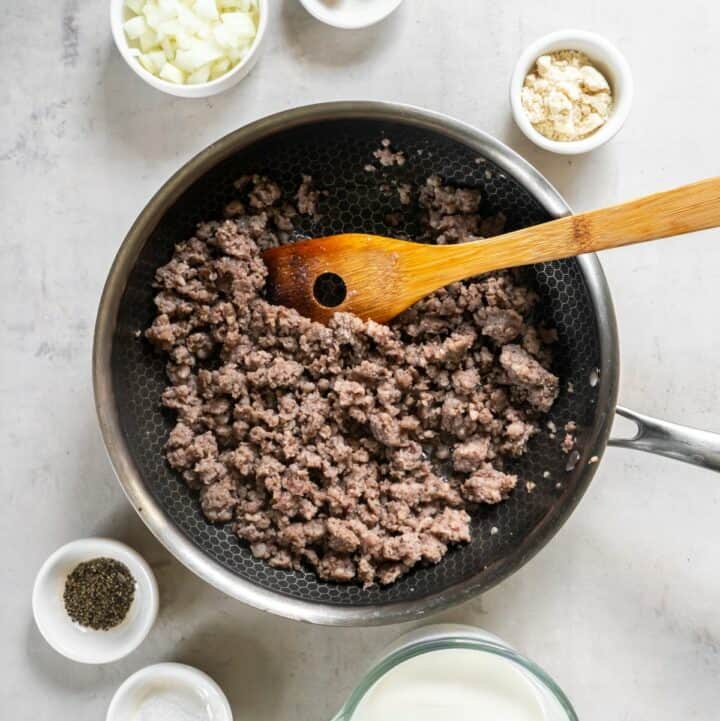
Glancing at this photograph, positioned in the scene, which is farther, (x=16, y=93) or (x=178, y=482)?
(x=16, y=93)

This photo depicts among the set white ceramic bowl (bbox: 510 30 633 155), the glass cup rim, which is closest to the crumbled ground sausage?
white ceramic bowl (bbox: 510 30 633 155)

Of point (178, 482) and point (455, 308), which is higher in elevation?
point (455, 308)

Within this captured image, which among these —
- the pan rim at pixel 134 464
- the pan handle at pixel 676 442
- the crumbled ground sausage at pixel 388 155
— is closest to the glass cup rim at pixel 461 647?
the pan rim at pixel 134 464

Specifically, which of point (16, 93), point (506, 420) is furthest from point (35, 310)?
point (506, 420)

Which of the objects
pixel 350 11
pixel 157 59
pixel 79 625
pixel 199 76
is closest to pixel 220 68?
pixel 199 76

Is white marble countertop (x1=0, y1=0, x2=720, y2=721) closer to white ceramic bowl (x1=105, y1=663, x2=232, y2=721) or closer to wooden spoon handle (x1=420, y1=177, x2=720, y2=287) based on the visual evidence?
white ceramic bowl (x1=105, y1=663, x2=232, y2=721)

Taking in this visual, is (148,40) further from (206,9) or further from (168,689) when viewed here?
(168,689)

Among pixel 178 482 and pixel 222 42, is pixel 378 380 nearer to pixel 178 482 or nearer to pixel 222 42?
pixel 178 482
